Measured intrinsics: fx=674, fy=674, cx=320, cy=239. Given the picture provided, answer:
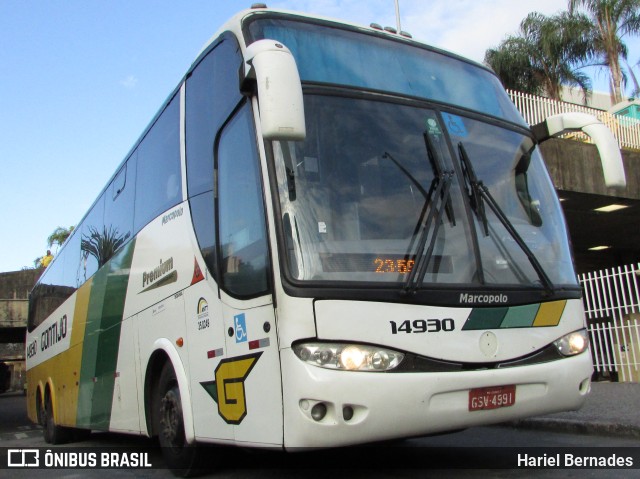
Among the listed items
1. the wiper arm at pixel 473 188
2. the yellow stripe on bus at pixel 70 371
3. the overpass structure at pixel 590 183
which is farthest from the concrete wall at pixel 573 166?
the wiper arm at pixel 473 188

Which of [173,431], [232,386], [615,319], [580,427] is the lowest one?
[580,427]

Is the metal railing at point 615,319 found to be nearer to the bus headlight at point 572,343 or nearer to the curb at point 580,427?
the curb at point 580,427

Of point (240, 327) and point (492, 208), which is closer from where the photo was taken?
point (240, 327)

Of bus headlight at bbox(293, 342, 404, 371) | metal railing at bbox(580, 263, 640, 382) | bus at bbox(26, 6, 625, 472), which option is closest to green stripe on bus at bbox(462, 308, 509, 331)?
bus at bbox(26, 6, 625, 472)

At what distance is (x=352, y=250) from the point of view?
4.24 meters

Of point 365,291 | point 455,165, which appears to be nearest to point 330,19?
point 455,165

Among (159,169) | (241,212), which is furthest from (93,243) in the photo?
(241,212)

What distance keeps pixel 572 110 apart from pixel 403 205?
1354 cm

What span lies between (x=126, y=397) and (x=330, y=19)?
14.2ft

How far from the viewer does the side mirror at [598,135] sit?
5355 mm

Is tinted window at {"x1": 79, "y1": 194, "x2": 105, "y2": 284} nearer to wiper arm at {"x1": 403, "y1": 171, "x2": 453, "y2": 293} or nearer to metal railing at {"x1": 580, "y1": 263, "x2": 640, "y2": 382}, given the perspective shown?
wiper arm at {"x1": 403, "y1": 171, "x2": 453, "y2": 293}

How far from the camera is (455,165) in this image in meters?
4.77

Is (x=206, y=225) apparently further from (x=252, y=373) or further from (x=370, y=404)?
(x=370, y=404)

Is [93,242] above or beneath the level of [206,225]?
above
